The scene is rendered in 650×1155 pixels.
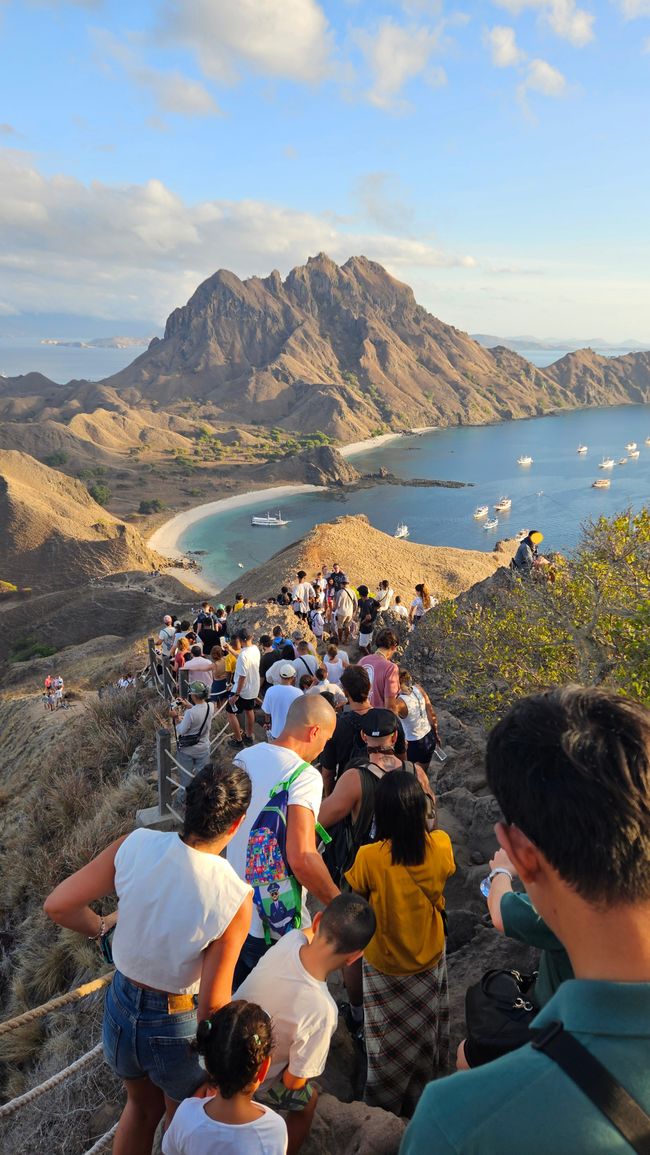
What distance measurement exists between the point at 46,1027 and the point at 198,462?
9593cm

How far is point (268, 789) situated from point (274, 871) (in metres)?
0.40

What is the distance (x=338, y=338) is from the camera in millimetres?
180250

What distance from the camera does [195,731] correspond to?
6.88 metres

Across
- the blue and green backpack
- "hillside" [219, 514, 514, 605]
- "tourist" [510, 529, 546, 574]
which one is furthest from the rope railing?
"hillside" [219, 514, 514, 605]

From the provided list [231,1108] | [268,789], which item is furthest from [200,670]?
[231,1108]

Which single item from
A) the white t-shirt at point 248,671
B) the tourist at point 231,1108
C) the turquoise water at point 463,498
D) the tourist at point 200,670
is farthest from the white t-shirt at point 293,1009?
the turquoise water at point 463,498

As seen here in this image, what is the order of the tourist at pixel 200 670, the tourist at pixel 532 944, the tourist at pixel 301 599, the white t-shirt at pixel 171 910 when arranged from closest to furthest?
the tourist at pixel 532 944 < the white t-shirt at pixel 171 910 < the tourist at pixel 200 670 < the tourist at pixel 301 599

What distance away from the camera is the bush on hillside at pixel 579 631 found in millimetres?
6258

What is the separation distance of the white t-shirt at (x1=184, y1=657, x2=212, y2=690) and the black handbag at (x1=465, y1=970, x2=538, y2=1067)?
248 inches

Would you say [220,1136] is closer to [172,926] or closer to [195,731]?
[172,926]

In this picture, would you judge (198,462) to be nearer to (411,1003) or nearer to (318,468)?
(318,468)

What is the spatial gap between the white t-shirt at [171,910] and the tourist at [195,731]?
14.0ft

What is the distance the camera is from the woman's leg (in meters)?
2.82

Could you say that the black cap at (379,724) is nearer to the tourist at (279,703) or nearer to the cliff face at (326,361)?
the tourist at (279,703)
